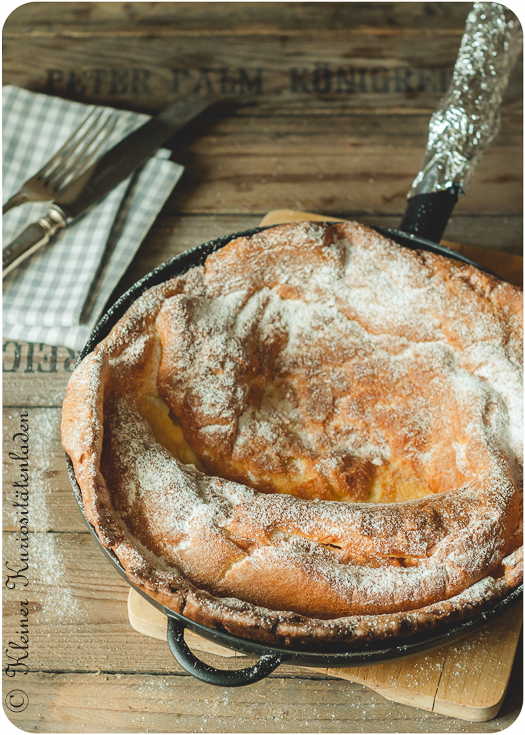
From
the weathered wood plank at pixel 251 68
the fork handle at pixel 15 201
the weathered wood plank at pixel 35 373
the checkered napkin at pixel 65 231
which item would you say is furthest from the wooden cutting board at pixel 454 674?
the weathered wood plank at pixel 251 68

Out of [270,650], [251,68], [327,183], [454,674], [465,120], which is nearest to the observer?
[270,650]

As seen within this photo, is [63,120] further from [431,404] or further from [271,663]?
[271,663]

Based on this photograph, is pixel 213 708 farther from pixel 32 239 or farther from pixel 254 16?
pixel 254 16

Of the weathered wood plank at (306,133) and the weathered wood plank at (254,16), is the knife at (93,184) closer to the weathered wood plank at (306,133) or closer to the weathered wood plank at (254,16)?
the weathered wood plank at (306,133)

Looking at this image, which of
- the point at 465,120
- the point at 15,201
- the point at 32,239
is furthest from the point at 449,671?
the point at 15,201

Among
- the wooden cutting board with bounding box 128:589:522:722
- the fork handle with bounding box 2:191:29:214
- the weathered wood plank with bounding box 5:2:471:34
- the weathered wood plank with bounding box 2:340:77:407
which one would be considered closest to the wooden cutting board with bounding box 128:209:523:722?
the wooden cutting board with bounding box 128:589:522:722

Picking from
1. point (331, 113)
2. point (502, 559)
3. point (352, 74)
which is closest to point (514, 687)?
point (502, 559)
